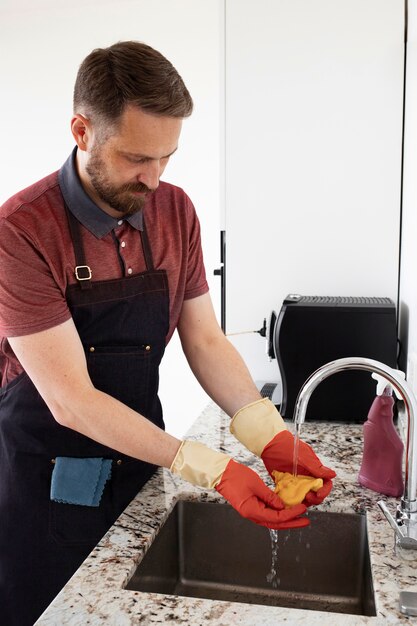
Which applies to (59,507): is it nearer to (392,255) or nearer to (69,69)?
(392,255)

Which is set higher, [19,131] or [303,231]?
[19,131]

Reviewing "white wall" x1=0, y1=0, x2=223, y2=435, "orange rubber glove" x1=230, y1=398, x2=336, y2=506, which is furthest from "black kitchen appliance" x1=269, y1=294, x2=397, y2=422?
"white wall" x1=0, y1=0, x2=223, y2=435

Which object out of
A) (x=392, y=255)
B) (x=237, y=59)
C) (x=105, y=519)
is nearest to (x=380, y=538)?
(x=105, y=519)

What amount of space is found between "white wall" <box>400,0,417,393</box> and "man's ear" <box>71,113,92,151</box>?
95 centimetres

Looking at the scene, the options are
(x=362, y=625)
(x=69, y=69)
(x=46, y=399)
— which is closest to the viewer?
(x=362, y=625)

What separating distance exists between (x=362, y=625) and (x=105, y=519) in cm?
66

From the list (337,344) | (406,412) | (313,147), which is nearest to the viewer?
(406,412)

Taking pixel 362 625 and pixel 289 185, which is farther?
pixel 289 185

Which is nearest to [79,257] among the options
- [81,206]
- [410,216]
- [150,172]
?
[81,206]

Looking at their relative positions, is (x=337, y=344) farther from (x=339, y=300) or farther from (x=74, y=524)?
(x=74, y=524)

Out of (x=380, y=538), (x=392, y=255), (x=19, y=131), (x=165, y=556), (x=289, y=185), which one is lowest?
(x=165, y=556)

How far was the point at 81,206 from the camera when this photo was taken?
1.38m

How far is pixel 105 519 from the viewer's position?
4.58ft

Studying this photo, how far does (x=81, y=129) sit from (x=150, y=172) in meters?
0.16
